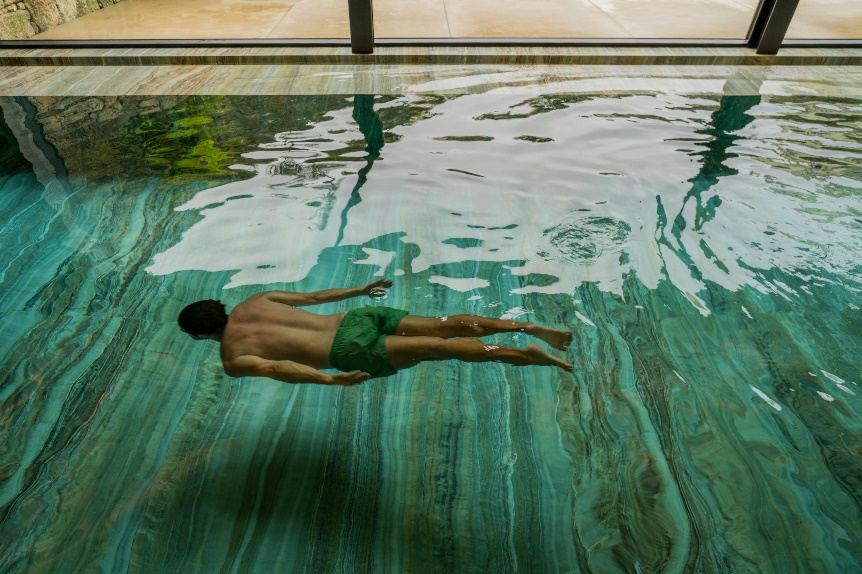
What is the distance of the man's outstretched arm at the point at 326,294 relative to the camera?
2.76 meters

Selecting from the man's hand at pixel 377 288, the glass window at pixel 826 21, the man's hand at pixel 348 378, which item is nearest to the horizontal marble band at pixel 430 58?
the glass window at pixel 826 21

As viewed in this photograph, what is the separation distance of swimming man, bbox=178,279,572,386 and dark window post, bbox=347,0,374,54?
397 cm

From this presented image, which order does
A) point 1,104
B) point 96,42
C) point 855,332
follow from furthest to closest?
point 96,42
point 1,104
point 855,332

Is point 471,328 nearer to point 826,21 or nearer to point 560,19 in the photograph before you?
point 560,19

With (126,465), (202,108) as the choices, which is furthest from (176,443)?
(202,108)

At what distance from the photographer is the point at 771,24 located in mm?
5766

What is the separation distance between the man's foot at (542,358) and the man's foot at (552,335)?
0.09m

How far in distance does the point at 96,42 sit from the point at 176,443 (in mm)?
5363

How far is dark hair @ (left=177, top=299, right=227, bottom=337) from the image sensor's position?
8.11 feet

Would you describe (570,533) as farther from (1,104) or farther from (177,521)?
(1,104)

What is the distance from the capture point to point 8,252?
3.39m

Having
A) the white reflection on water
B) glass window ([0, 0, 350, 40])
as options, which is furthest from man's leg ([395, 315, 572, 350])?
glass window ([0, 0, 350, 40])

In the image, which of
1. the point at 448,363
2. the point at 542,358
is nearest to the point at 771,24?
the point at 542,358

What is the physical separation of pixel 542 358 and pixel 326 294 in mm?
1059
